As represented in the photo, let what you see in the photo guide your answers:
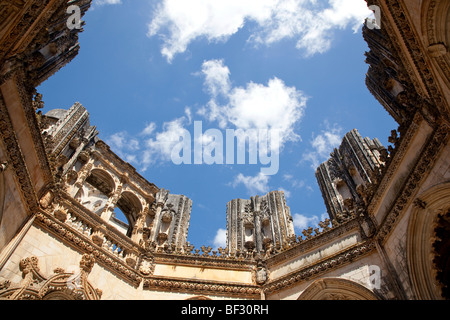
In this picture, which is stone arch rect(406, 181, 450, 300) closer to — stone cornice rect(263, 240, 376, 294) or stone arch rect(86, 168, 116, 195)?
stone cornice rect(263, 240, 376, 294)

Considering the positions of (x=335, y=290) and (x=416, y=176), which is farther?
(x=335, y=290)

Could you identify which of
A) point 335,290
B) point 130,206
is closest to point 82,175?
point 130,206

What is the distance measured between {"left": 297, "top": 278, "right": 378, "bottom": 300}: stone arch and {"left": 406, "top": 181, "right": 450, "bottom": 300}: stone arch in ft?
5.39

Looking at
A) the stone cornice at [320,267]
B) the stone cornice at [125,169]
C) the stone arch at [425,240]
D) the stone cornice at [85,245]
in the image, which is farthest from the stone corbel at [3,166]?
the stone arch at [425,240]

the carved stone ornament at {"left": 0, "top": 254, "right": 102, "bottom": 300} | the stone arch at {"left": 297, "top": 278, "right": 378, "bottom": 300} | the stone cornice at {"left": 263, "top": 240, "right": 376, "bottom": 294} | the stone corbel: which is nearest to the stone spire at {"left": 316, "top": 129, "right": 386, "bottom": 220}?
the stone cornice at {"left": 263, "top": 240, "right": 376, "bottom": 294}

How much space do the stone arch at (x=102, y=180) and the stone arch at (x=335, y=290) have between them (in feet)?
29.7

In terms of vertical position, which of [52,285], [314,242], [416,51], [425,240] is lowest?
[52,285]

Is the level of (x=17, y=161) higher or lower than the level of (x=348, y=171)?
lower

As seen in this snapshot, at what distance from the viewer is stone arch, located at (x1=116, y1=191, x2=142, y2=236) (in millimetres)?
14789

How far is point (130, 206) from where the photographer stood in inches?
597

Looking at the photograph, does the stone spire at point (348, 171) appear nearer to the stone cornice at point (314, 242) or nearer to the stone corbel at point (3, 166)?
the stone cornice at point (314, 242)

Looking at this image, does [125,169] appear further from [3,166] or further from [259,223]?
[3,166]

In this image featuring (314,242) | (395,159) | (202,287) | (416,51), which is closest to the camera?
(416,51)

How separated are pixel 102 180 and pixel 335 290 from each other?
34.9 feet
